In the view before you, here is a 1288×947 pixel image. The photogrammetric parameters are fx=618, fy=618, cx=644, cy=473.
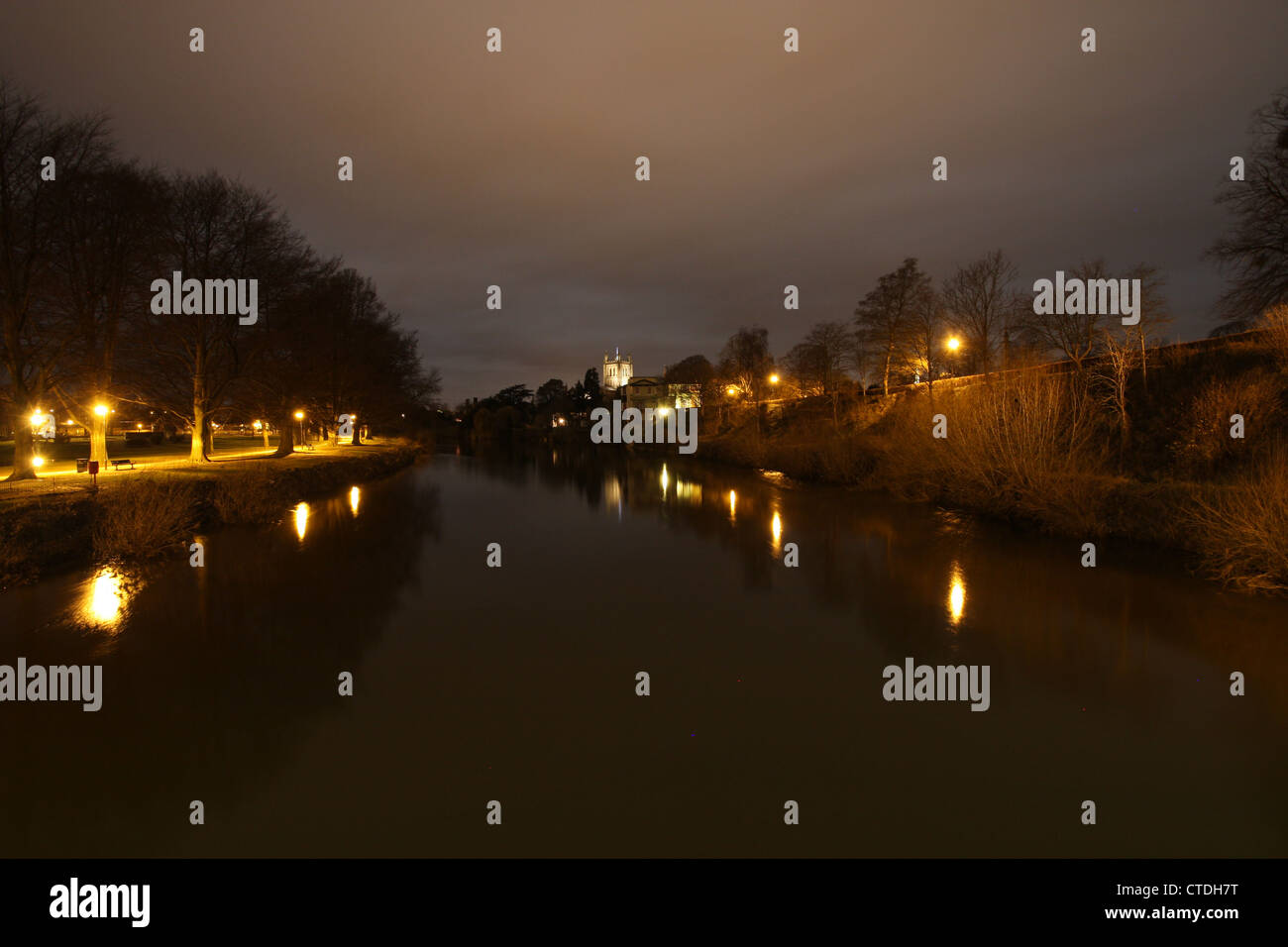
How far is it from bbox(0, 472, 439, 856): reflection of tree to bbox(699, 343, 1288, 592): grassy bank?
1471 centimetres

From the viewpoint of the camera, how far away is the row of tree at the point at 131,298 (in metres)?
17.7

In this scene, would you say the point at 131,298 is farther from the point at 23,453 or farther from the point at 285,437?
the point at 285,437

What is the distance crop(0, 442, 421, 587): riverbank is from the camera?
11.7 meters

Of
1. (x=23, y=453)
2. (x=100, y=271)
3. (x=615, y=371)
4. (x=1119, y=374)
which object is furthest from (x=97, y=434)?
(x=615, y=371)

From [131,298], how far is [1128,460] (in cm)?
3688

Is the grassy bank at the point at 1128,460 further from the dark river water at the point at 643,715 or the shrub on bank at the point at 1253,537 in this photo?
the dark river water at the point at 643,715

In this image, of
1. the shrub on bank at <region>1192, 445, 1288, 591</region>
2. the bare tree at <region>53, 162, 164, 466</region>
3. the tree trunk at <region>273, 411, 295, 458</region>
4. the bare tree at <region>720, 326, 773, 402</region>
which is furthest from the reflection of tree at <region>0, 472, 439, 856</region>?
the bare tree at <region>720, 326, 773, 402</region>

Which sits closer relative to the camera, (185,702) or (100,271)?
(185,702)

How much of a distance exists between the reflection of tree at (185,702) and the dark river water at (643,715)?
38mm

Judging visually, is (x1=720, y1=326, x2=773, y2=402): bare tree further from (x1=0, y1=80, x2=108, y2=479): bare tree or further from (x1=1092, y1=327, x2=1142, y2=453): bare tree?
(x1=0, y1=80, x2=108, y2=479): bare tree

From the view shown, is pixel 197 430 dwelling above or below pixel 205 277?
below

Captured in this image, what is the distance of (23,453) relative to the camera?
18.1m
